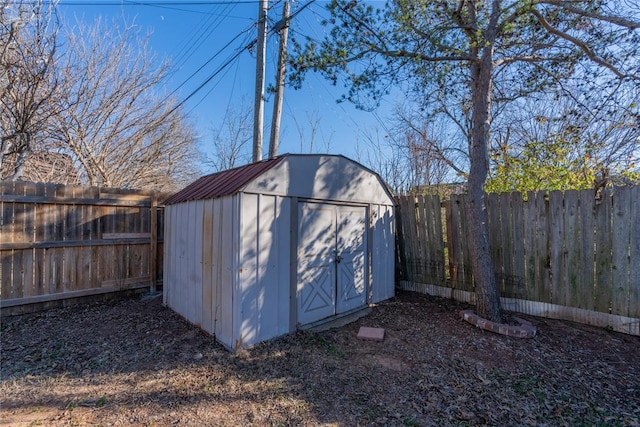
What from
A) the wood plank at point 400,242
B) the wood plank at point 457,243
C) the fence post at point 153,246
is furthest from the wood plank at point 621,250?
the fence post at point 153,246

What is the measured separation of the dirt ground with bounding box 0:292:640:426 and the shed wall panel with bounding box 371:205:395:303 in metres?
1.12

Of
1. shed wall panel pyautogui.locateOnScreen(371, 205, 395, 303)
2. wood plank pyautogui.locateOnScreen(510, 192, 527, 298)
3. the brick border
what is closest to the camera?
the brick border

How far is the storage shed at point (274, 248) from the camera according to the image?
3422 mm

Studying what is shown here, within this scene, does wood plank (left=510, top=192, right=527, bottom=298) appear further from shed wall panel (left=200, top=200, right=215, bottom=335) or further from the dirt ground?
shed wall panel (left=200, top=200, right=215, bottom=335)

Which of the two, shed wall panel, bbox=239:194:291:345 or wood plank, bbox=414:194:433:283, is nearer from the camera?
shed wall panel, bbox=239:194:291:345

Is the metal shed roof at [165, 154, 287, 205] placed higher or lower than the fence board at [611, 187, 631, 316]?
higher

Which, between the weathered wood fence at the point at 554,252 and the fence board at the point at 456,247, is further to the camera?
the fence board at the point at 456,247

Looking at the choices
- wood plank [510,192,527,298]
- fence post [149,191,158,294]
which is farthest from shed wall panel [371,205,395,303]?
fence post [149,191,158,294]

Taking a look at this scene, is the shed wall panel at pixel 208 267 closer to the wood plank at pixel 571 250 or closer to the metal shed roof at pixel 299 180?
the metal shed roof at pixel 299 180

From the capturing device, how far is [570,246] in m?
4.10

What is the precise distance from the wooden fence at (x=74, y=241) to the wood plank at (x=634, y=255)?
7682 mm

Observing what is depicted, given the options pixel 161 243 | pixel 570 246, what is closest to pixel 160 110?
pixel 161 243

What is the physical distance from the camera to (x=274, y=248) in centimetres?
→ 369

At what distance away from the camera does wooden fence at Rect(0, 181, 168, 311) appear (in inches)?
170
